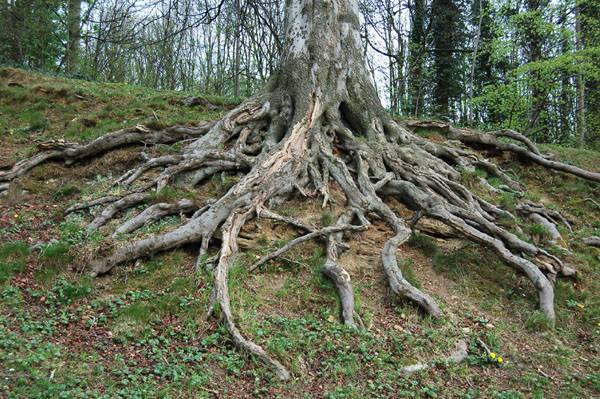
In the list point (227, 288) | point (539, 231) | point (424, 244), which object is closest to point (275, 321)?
point (227, 288)

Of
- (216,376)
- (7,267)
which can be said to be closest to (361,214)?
(216,376)

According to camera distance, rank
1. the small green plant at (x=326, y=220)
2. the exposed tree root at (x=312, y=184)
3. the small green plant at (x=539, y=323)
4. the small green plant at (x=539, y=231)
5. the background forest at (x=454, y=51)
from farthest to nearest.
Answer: the background forest at (x=454, y=51), the small green plant at (x=539, y=231), the small green plant at (x=326, y=220), the exposed tree root at (x=312, y=184), the small green plant at (x=539, y=323)

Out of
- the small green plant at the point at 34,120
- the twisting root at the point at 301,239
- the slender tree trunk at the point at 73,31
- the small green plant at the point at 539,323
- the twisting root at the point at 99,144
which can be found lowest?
the small green plant at the point at 539,323

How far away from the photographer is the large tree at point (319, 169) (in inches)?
220

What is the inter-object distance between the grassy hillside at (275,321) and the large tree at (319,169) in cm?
20

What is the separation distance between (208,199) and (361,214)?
213cm

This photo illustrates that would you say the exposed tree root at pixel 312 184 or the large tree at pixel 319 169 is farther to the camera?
the large tree at pixel 319 169

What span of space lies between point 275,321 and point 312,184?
281 cm

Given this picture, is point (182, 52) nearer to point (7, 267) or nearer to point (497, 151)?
point (497, 151)

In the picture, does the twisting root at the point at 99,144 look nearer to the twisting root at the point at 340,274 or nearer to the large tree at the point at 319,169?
the large tree at the point at 319,169

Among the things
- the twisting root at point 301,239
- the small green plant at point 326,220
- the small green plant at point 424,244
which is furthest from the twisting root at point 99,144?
the small green plant at point 424,244

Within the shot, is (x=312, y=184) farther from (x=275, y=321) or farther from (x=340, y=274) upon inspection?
(x=275, y=321)

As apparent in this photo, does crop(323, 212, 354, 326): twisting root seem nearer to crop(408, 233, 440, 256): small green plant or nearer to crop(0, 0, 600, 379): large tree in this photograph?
crop(0, 0, 600, 379): large tree

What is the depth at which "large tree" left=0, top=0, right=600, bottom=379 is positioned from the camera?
5578 millimetres
